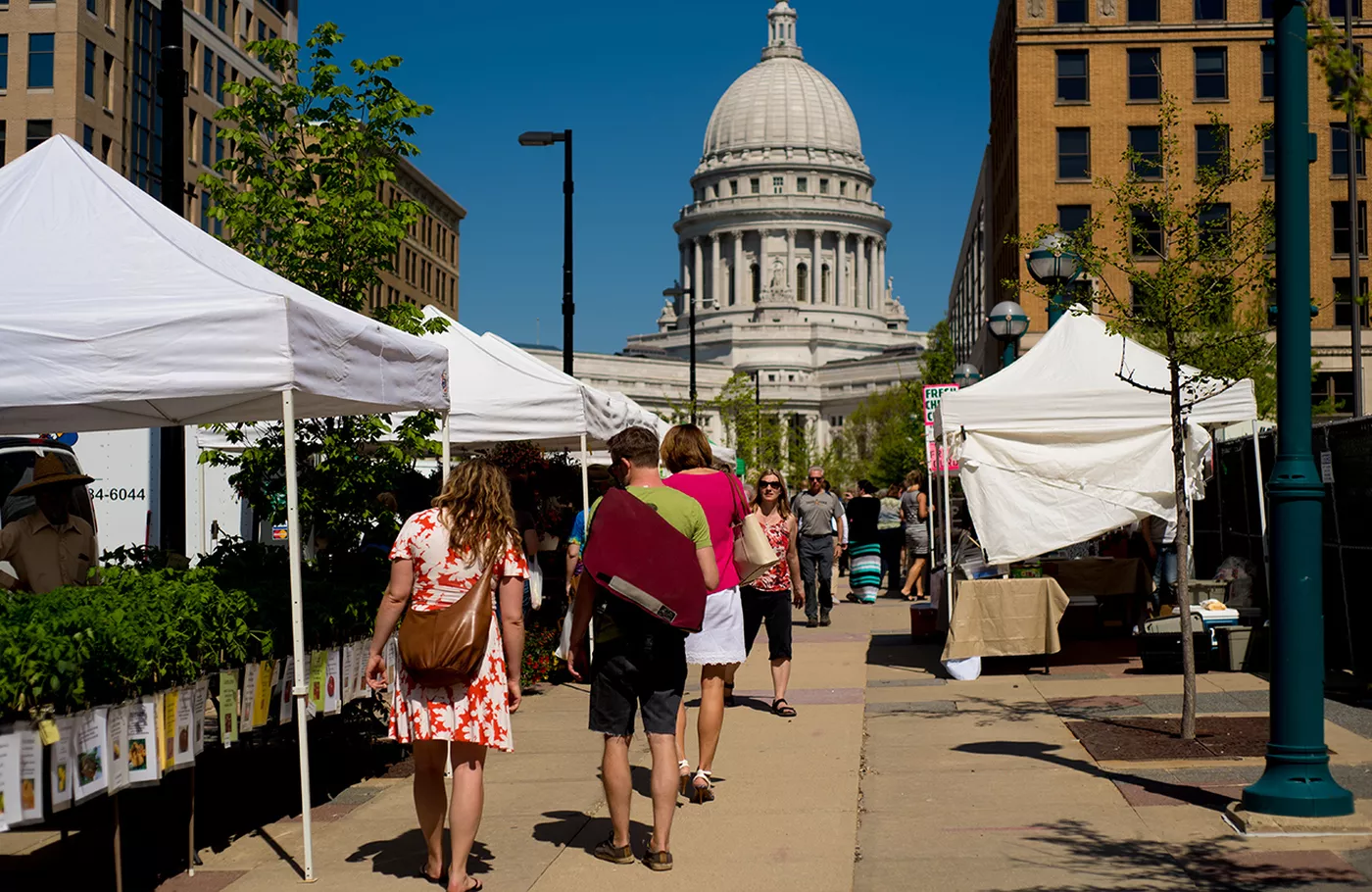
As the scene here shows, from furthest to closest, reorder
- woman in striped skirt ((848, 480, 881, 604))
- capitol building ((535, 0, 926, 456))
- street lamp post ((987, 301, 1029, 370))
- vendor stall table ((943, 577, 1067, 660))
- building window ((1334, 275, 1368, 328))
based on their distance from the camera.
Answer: capitol building ((535, 0, 926, 456)), building window ((1334, 275, 1368, 328)), woman in striped skirt ((848, 480, 881, 604)), street lamp post ((987, 301, 1029, 370)), vendor stall table ((943, 577, 1067, 660))

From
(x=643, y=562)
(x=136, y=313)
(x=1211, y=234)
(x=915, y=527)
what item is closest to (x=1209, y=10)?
(x=915, y=527)

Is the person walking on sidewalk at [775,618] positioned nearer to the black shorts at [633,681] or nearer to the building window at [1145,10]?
the black shorts at [633,681]

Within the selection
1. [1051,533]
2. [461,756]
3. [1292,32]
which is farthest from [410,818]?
[1051,533]

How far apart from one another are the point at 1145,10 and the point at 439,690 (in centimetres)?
5592

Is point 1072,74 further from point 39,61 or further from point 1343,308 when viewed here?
→ point 39,61

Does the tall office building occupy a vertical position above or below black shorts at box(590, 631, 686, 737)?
above

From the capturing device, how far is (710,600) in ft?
30.0

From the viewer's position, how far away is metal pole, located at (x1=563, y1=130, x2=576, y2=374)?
22.9 m

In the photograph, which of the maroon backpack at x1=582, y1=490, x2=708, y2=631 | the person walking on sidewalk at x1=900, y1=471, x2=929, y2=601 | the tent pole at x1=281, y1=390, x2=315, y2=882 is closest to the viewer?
the maroon backpack at x1=582, y1=490, x2=708, y2=631

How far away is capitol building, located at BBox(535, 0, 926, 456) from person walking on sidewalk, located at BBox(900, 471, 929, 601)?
447 ft

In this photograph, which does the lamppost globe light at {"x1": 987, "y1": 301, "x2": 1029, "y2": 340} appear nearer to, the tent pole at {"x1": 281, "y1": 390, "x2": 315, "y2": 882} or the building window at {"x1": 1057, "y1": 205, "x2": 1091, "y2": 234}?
the tent pole at {"x1": 281, "y1": 390, "x2": 315, "y2": 882}

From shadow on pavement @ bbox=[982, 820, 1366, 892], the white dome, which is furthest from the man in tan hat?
the white dome

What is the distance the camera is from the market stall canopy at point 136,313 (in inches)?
293

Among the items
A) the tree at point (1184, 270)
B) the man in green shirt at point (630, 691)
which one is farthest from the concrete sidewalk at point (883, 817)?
the tree at point (1184, 270)
